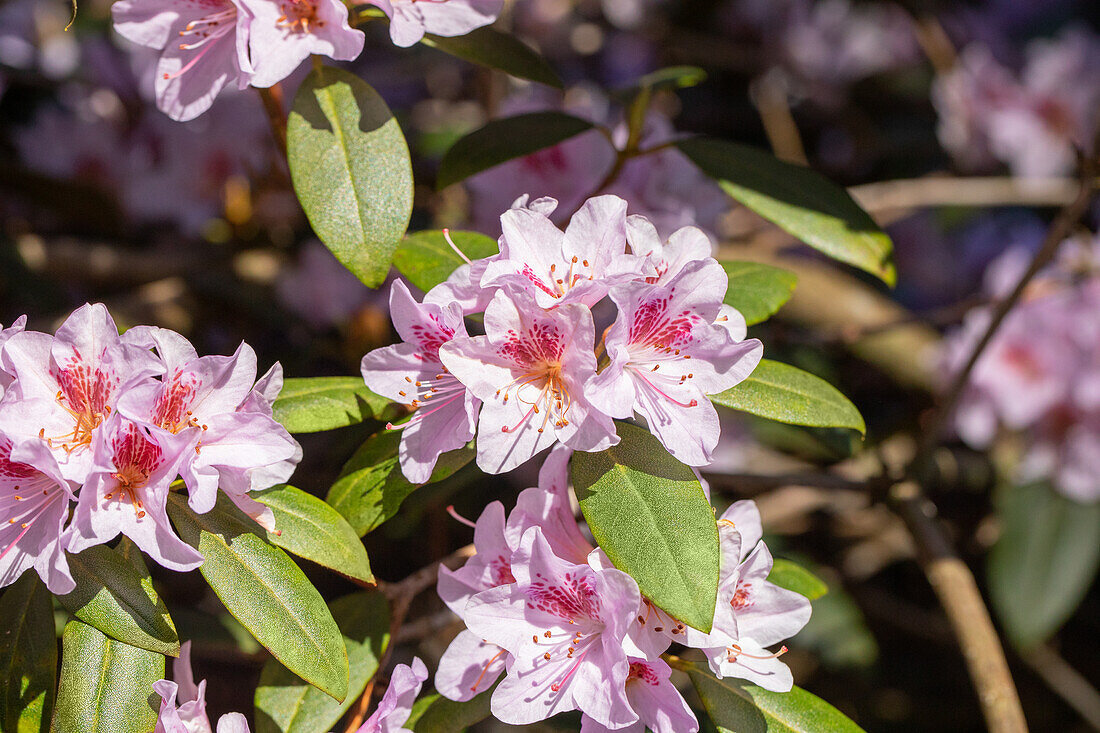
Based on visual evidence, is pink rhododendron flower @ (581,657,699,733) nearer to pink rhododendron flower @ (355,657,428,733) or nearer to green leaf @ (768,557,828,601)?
pink rhododendron flower @ (355,657,428,733)

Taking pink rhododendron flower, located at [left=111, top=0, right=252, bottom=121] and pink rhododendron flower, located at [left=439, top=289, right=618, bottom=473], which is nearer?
pink rhododendron flower, located at [left=439, top=289, right=618, bottom=473]

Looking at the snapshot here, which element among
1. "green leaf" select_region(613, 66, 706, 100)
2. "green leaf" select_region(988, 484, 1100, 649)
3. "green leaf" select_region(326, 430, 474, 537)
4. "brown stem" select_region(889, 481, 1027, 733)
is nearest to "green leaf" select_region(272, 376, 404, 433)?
"green leaf" select_region(326, 430, 474, 537)

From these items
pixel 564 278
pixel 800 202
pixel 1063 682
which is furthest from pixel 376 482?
pixel 1063 682

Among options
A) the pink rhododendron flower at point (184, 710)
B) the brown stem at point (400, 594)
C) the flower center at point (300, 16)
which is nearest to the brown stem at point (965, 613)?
the brown stem at point (400, 594)

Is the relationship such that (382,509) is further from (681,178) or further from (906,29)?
(906,29)

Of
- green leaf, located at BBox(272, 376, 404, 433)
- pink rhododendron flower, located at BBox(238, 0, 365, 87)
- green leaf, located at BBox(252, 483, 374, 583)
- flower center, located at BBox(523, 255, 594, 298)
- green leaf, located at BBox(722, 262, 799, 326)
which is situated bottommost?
green leaf, located at BBox(252, 483, 374, 583)

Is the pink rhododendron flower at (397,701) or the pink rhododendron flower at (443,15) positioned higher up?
the pink rhododendron flower at (443,15)

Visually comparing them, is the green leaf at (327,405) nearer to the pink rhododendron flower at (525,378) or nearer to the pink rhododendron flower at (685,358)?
the pink rhododendron flower at (525,378)
